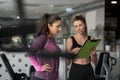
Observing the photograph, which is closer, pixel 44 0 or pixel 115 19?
pixel 44 0

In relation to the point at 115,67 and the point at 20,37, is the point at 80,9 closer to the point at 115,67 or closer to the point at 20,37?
the point at 20,37

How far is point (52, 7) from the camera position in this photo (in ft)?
0.92

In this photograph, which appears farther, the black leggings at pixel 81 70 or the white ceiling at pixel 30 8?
the black leggings at pixel 81 70

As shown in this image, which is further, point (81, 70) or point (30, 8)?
point (81, 70)

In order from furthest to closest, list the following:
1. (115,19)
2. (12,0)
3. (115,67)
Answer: (115,19) → (115,67) → (12,0)

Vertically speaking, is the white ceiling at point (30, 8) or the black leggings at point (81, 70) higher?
the white ceiling at point (30, 8)

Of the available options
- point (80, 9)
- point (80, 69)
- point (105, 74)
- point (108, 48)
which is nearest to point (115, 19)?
point (108, 48)

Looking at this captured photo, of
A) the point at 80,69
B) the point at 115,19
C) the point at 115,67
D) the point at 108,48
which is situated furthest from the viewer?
the point at 115,19

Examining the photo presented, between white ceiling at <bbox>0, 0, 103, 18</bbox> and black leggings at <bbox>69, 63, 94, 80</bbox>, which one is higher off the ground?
white ceiling at <bbox>0, 0, 103, 18</bbox>

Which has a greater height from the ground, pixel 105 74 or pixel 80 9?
pixel 80 9

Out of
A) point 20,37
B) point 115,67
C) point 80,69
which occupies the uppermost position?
point 20,37

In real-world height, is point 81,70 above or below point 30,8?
below

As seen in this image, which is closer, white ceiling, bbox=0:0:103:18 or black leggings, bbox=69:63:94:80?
white ceiling, bbox=0:0:103:18

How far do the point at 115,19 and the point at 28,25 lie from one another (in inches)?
198
